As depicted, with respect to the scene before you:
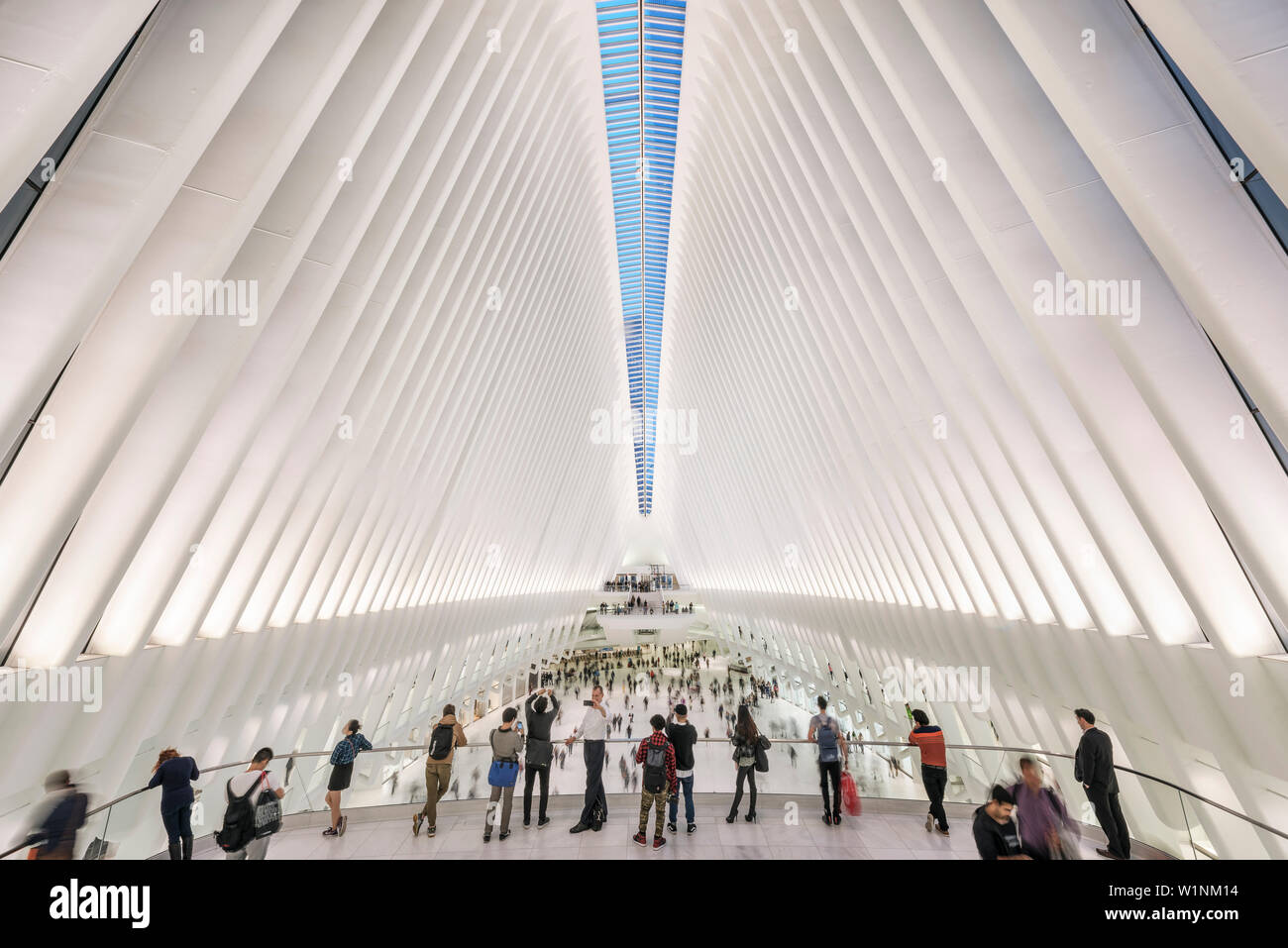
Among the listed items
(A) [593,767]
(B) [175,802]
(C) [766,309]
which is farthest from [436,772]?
(C) [766,309]

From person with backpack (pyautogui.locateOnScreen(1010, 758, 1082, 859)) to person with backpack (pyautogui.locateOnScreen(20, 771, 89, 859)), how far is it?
6.80 m

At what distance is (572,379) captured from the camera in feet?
79.0

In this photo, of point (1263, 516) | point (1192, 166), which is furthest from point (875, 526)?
point (1192, 166)

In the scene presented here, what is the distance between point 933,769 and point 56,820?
24.9 feet

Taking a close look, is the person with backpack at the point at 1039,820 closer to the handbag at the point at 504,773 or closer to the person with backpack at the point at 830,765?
the person with backpack at the point at 830,765

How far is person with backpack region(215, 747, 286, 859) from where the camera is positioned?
14.3 feet

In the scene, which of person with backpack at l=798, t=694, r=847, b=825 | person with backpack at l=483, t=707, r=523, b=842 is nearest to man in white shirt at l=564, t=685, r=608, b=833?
person with backpack at l=483, t=707, r=523, b=842

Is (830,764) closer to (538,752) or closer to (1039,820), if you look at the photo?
(1039,820)

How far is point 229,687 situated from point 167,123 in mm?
8805

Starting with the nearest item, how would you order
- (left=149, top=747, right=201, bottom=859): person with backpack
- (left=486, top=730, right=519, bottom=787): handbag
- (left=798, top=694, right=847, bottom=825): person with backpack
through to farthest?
1. (left=149, top=747, right=201, bottom=859): person with backpack
2. (left=486, top=730, right=519, bottom=787): handbag
3. (left=798, top=694, right=847, bottom=825): person with backpack

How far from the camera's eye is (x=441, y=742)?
5766 millimetres

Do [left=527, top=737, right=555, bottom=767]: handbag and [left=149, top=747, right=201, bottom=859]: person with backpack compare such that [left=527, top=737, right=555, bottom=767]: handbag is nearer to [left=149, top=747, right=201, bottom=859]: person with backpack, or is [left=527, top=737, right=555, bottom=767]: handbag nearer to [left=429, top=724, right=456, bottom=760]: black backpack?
[left=429, top=724, right=456, bottom=760]: black backpack

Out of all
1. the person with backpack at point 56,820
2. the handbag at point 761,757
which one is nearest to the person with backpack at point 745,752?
the handbag at point 761,757
